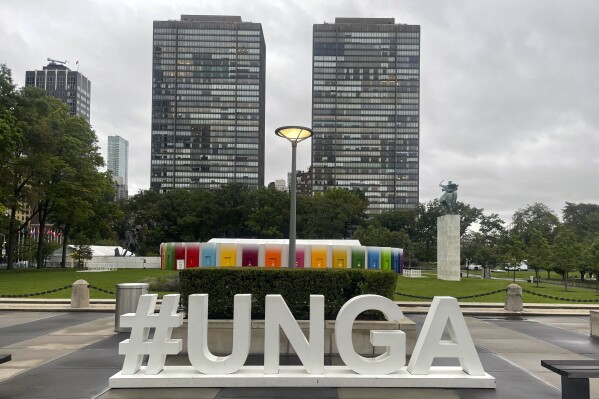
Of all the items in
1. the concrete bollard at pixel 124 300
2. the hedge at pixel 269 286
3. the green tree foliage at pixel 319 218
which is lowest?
the concrete bollard at pixel 124 300

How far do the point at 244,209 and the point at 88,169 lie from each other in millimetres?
31009

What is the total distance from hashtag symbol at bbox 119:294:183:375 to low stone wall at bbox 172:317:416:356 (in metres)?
2.13

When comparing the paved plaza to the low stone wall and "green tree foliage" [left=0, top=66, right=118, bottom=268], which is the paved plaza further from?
"green tree foliage" [left=0, top=66, right=118, bottom=268]

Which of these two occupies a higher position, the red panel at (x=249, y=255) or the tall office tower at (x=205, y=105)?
the tall office tower at (x=205, y=105)

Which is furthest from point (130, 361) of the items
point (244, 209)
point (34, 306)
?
point (244, 209)

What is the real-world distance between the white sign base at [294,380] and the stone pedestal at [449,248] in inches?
1362

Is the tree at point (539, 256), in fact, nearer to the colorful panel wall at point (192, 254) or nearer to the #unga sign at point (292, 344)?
the colorful panel wall at point (192, 254)

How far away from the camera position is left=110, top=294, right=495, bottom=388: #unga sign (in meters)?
7.88

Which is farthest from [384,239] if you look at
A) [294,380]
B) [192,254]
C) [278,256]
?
[294,380]

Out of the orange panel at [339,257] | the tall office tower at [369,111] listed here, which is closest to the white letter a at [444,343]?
the orange panel at [339,257]

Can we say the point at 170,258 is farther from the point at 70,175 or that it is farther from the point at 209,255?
the point at 70,175

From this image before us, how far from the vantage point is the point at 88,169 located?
48.7 m

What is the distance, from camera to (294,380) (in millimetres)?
7918

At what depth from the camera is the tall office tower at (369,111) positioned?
163m
